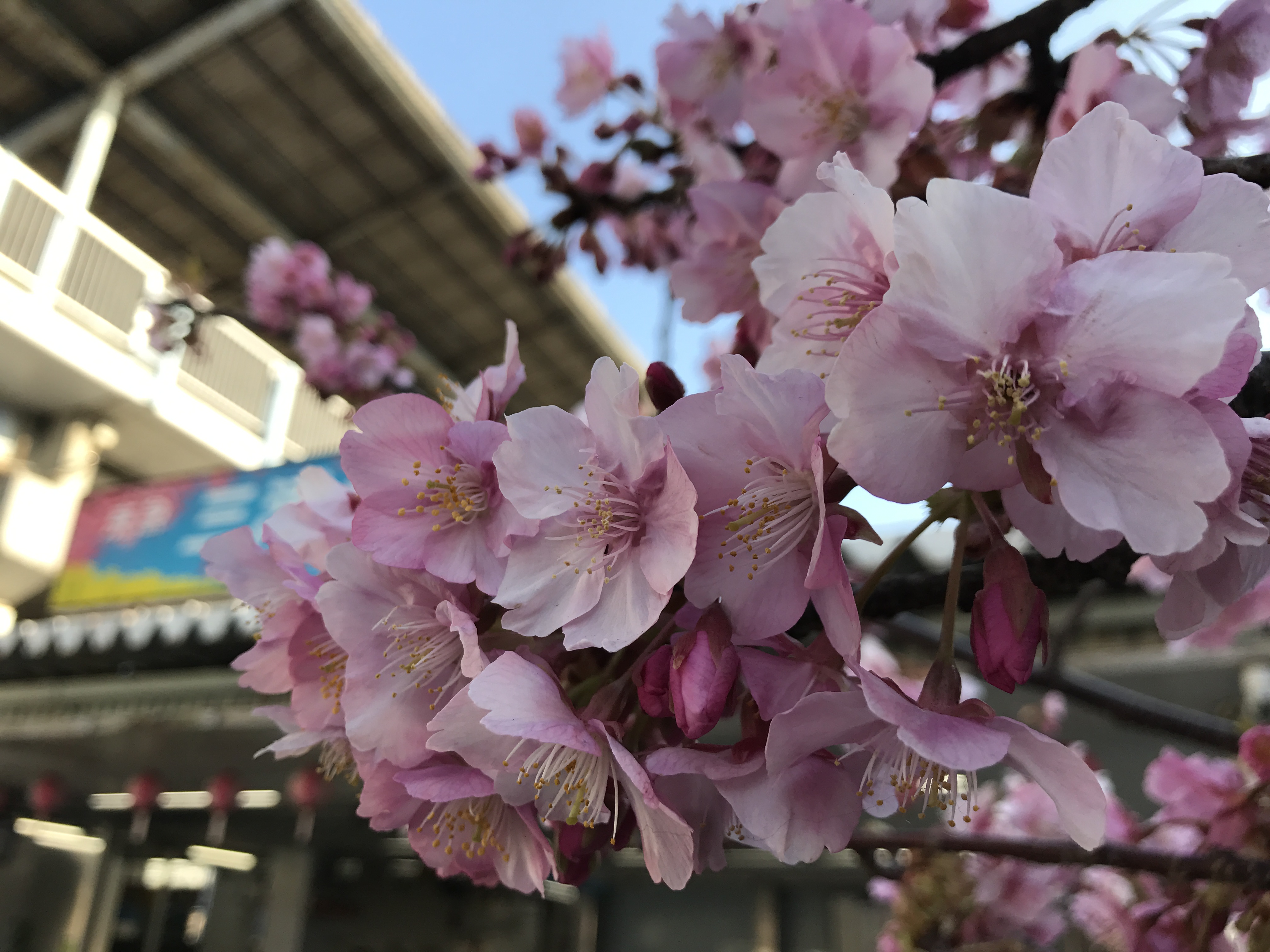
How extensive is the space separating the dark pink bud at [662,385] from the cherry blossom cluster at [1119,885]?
0.30 m

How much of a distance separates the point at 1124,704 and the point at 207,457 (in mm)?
6601

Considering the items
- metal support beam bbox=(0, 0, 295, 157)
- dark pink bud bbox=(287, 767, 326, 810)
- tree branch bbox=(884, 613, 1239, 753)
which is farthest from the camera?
metal support beam bbox=(0, 0, 295, 157)

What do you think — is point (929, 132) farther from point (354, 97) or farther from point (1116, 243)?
point (354, 97)

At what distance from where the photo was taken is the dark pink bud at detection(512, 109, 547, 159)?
1.90m

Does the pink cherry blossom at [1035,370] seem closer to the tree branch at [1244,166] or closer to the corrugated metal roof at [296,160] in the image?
the tree branch at [1244,166]

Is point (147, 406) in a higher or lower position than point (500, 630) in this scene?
higher

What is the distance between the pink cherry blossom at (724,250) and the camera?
0.77m

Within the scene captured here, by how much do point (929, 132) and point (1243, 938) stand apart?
0.84 m

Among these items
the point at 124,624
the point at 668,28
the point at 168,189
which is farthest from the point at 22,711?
the point at 668,28

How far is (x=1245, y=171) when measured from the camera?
545mm

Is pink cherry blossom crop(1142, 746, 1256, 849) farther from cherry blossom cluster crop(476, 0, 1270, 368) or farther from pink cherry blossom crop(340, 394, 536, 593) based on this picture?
pink cherry blossom crop(340, 394, 536, 593)

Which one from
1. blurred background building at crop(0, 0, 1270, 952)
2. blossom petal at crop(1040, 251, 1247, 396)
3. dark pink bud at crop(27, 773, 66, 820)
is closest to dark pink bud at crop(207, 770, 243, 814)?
blurred background building at crop(0, 0, 1270, 952)

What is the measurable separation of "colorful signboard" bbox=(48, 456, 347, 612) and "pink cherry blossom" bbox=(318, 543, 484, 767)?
3.41 m

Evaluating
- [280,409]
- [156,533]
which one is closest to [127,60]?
[280,409]
